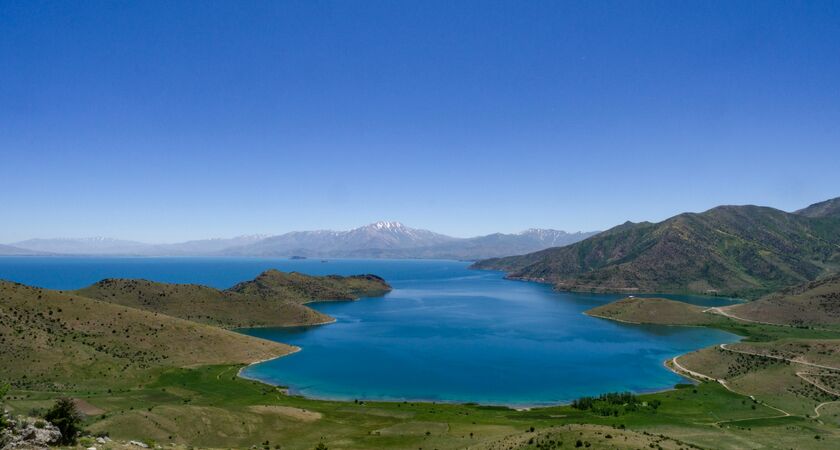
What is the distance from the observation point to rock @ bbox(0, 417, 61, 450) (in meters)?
30.8

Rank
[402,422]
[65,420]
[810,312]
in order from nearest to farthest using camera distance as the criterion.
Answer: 1. [65,420]
2. [402,422]
3. [810,312]

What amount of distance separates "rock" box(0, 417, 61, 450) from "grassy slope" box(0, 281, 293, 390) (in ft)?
212

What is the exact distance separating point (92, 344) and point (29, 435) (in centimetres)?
8993

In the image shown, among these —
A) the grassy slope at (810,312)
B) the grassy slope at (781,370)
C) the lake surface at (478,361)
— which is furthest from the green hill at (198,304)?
the grassy slope at (810,312)

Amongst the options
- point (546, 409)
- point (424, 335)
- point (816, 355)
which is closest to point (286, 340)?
point (424, 335)

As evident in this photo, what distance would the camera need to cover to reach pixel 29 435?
32781 millimetres

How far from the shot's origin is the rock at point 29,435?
3083cm

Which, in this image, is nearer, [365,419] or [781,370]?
[365,419]

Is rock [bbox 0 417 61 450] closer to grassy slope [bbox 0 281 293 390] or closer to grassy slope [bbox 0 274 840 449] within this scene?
grassy slope [bbox 0 274 840 449]

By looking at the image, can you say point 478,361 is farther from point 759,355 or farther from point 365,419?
point 759,355


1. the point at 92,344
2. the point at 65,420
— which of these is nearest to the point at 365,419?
the point at 65,420

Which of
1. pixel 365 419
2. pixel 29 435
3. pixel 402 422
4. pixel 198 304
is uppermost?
pixel 29 435

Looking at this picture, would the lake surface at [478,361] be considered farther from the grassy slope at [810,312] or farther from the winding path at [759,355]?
the grassy slope at [810,312]

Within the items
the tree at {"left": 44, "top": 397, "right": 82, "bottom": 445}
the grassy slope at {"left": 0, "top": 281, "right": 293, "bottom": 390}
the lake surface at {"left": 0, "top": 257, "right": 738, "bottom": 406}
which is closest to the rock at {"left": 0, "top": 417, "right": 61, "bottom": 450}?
the tree at {"left": 44, "top": 397, "right": 82, "bottom": 445}
